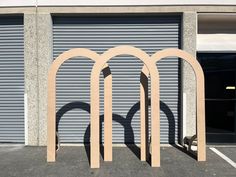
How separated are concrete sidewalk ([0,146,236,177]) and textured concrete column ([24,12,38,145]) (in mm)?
1070

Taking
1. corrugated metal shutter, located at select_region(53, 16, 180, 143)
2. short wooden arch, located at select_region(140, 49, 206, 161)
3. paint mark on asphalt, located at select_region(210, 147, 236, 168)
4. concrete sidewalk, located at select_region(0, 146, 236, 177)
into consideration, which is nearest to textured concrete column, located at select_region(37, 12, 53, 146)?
corrugated metal shutter, located at select_region(53, 16, 180, 143)

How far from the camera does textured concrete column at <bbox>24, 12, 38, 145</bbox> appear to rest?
8.73 metres

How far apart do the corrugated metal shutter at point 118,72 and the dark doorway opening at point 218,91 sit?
3.24 feet

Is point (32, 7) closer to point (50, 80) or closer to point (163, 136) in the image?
point (50, 80)

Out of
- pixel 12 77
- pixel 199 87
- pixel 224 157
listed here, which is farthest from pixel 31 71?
pixel 224 157

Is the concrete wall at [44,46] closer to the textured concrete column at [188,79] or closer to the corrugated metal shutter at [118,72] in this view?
the textured concrete column at [188,79]

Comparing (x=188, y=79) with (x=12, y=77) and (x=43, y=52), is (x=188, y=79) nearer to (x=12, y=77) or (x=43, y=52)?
(x=43, y=52)

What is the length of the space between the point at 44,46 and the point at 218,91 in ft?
17.8

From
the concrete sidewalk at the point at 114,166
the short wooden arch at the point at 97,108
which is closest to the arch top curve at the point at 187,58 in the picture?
the short wooden arch at the point at 97,108

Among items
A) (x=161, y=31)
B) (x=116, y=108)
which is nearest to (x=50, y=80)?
(x=116, y=108)

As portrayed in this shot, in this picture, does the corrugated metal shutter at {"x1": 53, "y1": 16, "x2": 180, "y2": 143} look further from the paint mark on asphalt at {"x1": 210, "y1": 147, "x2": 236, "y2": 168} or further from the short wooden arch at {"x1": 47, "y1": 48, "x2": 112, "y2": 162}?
the short wooden arch at {"x1": 47, "y1": 48, "x2": 112, "y2": 162}

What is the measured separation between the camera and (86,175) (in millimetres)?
6180

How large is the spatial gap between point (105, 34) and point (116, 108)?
7.47 ft

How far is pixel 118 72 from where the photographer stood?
29.7 feet
